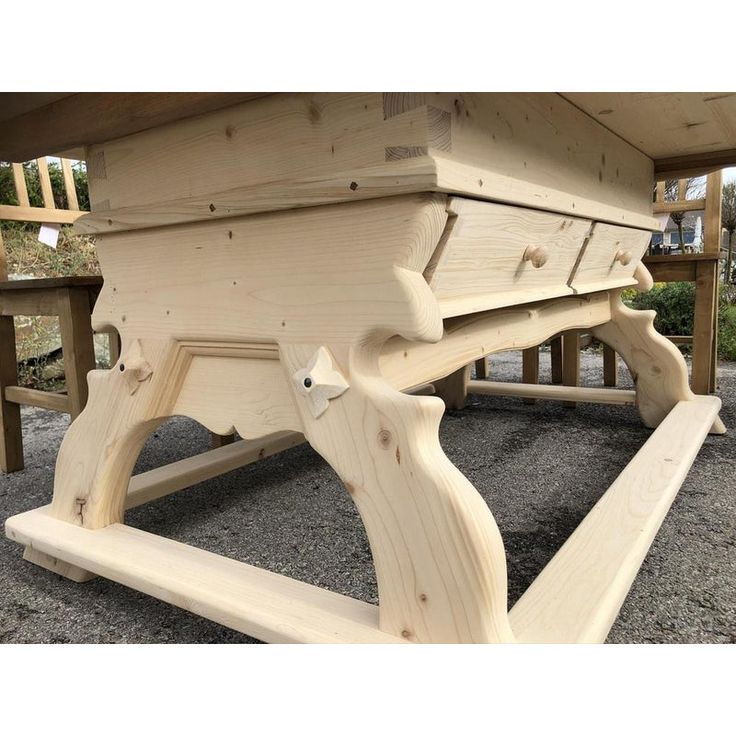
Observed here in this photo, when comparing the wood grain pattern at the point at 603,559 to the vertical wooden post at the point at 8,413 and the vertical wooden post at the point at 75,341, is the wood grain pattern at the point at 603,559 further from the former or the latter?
the vertical wooden post at the point at 8,413

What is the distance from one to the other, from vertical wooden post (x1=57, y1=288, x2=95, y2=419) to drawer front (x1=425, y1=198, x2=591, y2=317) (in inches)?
48.9

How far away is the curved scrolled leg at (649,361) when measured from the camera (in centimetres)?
224

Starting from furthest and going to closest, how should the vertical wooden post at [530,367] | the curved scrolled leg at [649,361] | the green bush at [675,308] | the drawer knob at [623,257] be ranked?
1. the green bush at [675,308]
2. the vertical wooden post at [530,367]
3. the curved scrolled leg at [649,361]
4. the drawer knob at [623,257]

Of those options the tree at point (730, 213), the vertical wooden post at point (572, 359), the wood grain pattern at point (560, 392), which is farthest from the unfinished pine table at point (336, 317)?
the tree at point (730, 213)

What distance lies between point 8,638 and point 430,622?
30.3 inches

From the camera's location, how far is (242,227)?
3.42 feet

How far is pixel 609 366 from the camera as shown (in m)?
3.21

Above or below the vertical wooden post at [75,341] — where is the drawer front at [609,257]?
above

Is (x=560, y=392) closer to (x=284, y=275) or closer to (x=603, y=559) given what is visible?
(x=603, y=559)

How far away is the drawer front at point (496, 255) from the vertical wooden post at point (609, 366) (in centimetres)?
180

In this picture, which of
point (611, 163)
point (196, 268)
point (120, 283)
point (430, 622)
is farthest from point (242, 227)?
point (611, 163)

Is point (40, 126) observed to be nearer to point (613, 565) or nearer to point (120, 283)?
point (120, 283)

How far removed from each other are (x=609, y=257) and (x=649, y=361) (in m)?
0.58

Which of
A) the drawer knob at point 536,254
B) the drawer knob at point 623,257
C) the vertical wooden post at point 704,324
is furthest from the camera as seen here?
the vertical wooden post at point 704,324
